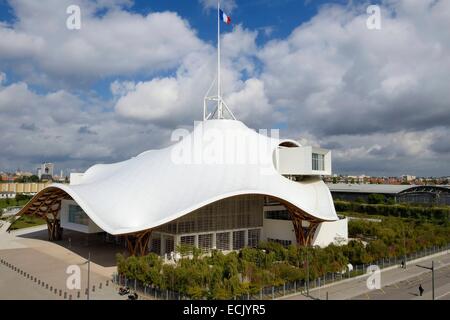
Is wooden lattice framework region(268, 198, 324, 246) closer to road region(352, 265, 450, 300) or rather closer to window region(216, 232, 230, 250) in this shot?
window region(216, 232, 230, 250)

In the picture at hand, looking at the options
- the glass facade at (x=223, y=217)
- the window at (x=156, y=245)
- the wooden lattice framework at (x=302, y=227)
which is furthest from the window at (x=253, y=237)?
the window at (x=156, y=245)

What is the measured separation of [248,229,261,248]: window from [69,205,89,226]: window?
626 inches

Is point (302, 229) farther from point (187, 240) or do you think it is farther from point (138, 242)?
point (138, 242)

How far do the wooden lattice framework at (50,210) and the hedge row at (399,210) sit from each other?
49761 millimetres

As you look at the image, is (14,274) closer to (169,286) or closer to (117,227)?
(117,227)

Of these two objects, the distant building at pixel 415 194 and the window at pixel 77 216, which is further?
the distant building at pixel 415 194

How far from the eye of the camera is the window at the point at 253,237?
39.7 m

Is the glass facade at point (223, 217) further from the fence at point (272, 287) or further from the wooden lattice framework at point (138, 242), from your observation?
the fence at point (272, 287)

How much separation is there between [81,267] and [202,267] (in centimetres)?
1223

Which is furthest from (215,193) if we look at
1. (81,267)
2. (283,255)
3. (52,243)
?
(52,243)

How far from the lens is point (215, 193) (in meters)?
31.4

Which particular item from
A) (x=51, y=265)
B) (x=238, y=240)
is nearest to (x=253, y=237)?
(x=238, y=240)

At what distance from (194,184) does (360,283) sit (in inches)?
586

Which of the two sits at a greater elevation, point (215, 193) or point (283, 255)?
point (215, 193)
